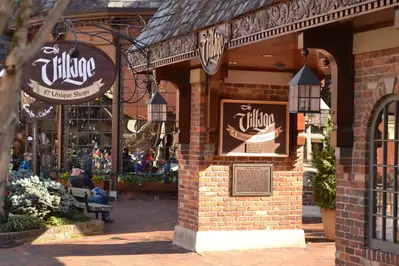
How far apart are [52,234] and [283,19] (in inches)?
263

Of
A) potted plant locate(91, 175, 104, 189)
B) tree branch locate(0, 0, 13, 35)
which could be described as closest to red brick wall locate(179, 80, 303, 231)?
tree branch locate(0, 0, 13, 35)

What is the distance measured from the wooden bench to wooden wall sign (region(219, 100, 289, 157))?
423cm

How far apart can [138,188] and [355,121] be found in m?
14.1

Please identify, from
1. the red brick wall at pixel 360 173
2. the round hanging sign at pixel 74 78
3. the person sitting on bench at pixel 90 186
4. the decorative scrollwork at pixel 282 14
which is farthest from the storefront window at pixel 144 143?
the red brick wall at pixel 360 173

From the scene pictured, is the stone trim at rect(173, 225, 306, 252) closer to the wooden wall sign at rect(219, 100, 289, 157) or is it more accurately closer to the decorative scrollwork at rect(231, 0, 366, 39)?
the wooden wall sign at rect(219, 100, 289, 157)

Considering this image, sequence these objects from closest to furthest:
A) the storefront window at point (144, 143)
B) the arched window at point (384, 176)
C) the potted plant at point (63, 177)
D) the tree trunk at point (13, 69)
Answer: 1. the tree trunk at point (13, 69)
2. the arched window at point (384, 176)
3. the storefront window at point (144, 143)
4. the potted plant at point (63, 177)

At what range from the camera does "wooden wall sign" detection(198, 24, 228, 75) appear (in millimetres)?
9312

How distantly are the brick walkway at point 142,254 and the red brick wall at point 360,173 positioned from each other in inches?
95.5

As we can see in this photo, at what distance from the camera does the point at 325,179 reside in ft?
41.8

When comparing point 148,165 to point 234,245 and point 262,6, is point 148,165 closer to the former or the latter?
point 234,245

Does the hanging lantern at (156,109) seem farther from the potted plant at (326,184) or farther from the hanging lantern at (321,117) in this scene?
the hanging lantern at (321,117)

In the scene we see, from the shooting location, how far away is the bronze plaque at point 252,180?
38.0 feet

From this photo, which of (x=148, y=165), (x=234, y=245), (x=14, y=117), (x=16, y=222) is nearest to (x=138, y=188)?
(x=148, y=165)

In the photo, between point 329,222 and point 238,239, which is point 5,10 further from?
point 329,222
